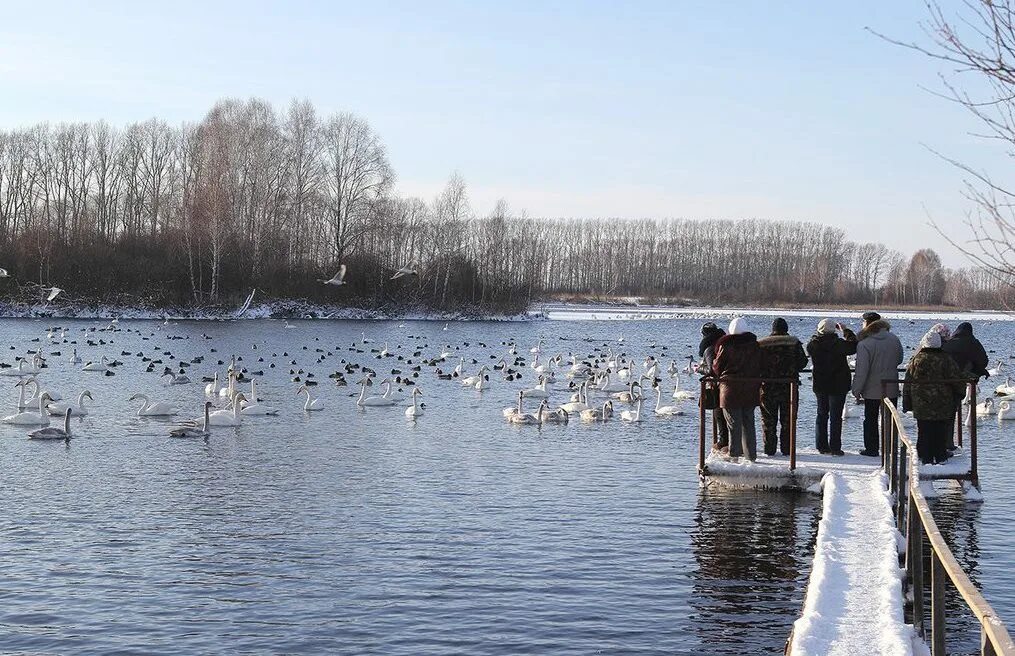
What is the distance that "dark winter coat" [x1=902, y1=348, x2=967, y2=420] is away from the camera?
517 inches

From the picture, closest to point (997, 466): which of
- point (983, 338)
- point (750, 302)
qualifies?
point (983, 338)

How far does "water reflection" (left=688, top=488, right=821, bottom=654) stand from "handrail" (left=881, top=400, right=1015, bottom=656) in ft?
3.51

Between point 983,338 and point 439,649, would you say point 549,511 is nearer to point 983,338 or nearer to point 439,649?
point 439,649

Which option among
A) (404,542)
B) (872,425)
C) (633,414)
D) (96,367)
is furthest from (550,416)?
(96,367)

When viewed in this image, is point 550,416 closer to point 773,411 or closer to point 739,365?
point 773,411

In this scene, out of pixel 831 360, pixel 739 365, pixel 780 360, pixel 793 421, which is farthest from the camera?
pixel 831 360

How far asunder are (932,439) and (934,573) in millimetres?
8988

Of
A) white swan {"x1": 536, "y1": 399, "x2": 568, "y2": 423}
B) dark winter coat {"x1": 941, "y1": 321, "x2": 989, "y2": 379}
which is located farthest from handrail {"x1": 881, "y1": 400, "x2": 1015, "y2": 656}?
white swan {"x1": 536, "y1": 399, "x2": 568, "y2": 423}

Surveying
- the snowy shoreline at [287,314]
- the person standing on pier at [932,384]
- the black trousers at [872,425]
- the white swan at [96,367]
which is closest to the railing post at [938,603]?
the person standing on pier at [932,384]

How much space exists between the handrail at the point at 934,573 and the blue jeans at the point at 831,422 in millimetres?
1817

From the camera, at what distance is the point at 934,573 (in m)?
5.56

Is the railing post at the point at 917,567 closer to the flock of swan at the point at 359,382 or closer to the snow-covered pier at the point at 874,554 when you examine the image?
the snow-covered pier at the point at 874,554

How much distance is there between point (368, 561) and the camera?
38.0ft

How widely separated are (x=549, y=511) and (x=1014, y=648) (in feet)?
35.1
